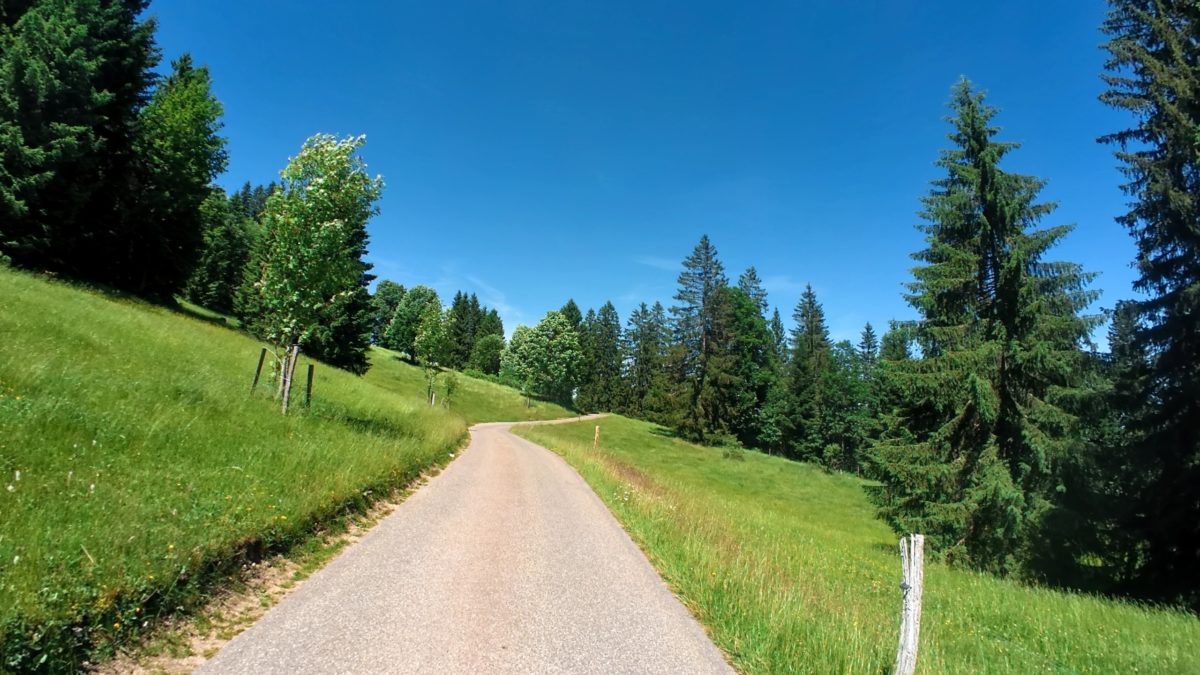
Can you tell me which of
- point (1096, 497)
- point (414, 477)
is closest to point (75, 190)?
point (414, 477)

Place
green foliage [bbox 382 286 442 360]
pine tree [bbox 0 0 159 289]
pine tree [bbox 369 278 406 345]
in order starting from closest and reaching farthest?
pine tree [bbox 0 0 159 289], green foliage [bbox 382 286 442 360], pine tree [bbox 369 278 406 345]

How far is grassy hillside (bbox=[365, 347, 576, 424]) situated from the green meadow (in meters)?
36.2

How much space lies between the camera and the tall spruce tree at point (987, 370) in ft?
51.0

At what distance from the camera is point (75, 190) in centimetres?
2247

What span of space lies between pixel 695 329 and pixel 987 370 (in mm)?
38233

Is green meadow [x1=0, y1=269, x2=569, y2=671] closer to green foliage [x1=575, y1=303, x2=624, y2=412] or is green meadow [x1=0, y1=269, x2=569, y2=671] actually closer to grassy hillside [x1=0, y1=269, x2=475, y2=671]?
grassy hillside [x1=0, y1=269, x2=475, y2=671]

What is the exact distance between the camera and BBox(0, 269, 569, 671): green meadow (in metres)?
3.74

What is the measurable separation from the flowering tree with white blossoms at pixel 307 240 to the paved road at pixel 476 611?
7.05 metres

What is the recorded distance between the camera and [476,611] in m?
5.24

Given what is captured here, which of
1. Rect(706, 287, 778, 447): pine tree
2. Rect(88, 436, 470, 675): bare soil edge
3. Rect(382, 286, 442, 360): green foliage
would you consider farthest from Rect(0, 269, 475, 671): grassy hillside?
Rect(382, 286, 442, 360): green foliage

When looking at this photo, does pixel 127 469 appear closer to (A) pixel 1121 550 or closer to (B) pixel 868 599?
(B) pixel 868 599

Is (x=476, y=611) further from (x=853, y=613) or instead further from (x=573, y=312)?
(x=573, y=312)

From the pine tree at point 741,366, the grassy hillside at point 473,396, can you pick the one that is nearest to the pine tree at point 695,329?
the pine tree at point 741,366

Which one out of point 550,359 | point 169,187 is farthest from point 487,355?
point 169,187
